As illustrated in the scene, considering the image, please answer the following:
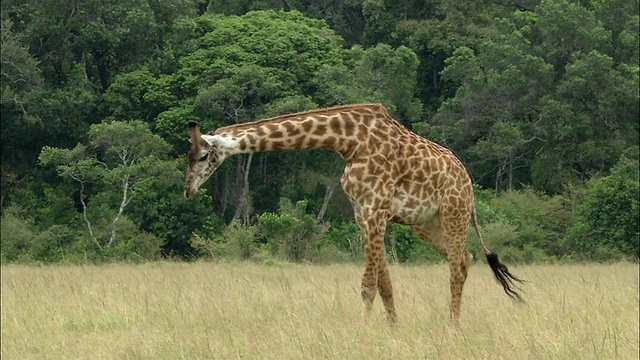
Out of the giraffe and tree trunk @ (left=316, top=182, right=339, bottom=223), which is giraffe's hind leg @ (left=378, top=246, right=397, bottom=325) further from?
tree trunk @ (left=316, top=182, right=339, bottom=223)

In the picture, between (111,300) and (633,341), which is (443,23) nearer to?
(111,300)

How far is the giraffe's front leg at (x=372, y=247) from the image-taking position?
8961 millimetres

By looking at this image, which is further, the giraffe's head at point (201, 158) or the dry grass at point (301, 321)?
the giraffe's head at point (201, 158)

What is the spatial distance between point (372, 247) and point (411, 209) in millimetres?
497

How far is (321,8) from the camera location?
3953 cm

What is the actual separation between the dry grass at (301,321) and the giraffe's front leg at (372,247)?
20cm

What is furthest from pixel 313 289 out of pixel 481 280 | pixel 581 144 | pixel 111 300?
pixel 581 144

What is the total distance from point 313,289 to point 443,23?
25.3 meters

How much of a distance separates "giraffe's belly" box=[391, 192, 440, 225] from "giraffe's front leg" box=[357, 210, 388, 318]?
0.21 metres

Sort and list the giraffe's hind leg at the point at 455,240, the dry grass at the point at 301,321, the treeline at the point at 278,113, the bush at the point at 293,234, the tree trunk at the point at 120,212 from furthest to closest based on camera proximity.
Result: the treeline at the point at 278,113 → the tree trunk at the point at 120,212 → the bush at the point at 293,234 → the giraffe's hind leg at the point at 455,240 → the dry grass at the point at 301,321

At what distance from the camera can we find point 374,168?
9008 millimetres

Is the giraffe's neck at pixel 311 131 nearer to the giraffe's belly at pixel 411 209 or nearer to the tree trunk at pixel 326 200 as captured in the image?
the giraffe's belly at pixel 411 209

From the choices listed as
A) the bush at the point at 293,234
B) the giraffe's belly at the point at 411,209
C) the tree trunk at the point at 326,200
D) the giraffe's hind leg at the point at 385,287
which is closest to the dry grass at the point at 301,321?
the giraffe's hind leg at the point at 385,287

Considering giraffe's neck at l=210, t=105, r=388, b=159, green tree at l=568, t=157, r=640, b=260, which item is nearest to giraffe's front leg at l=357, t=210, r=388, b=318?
giraffe's neck at l=210, t=105, r=388, b=159
